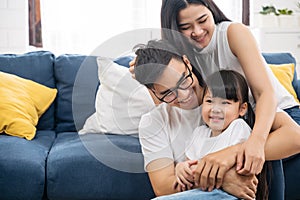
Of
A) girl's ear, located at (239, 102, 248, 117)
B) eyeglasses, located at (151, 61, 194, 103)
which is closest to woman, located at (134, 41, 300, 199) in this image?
eyeglasses, located at (151, 61, 194, 103)

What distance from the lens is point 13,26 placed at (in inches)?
134

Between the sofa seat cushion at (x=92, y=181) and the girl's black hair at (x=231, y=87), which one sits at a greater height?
the girl's black hair at (x=231, y=87)

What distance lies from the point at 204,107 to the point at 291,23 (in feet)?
7.85

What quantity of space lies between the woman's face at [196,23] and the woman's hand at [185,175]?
0.38 metres

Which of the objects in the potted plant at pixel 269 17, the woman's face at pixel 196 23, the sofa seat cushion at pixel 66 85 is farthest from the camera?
the potted plant at pixel 269 17

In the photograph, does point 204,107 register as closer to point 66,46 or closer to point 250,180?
point 250,180

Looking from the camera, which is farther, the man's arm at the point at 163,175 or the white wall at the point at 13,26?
the white wall at the point at 13,26

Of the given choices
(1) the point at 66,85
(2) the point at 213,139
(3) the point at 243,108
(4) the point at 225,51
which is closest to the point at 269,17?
(1) the point at 66,85

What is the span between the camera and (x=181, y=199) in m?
1.32

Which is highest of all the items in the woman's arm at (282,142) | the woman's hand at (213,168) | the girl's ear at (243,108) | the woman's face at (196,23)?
the woman's face at (196,23)

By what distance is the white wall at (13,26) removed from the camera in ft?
11.1

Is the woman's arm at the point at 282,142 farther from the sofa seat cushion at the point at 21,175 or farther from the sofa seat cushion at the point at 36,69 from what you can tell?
the sofa seat cushion at the point at 36,69

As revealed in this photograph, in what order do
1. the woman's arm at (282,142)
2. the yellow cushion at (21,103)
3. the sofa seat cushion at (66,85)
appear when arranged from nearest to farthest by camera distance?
the woman's arm at (282,142)
the yellow cushion at (21,103)
the sofa seat cushion at (66,85)

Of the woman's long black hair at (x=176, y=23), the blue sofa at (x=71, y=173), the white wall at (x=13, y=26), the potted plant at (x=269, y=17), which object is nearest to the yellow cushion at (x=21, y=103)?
the blue sofa at (x=71, y=173)
